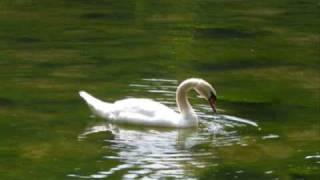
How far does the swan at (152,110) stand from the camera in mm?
10484

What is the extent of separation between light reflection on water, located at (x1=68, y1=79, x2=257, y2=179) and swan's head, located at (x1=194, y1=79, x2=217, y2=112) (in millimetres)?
159

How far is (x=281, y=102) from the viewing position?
1137cm

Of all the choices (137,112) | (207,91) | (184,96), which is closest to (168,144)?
(137,112)

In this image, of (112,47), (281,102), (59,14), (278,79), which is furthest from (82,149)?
(59,14)

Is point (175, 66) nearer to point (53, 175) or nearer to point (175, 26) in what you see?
point (175, 26)

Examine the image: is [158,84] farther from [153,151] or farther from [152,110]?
[153,151]

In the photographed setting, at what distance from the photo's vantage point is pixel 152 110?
10508mm

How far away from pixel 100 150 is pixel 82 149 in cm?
17

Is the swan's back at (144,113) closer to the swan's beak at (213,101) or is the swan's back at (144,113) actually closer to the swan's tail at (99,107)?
the swan's tail at (99,107)

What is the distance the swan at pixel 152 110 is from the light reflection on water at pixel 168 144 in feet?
0.25

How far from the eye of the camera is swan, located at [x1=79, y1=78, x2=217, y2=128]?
10.5 m

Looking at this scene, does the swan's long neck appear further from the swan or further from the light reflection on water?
the light reflection on water

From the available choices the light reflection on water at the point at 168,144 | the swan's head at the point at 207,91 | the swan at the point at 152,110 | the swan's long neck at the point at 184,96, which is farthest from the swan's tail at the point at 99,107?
the swan's head at the point at 207,91

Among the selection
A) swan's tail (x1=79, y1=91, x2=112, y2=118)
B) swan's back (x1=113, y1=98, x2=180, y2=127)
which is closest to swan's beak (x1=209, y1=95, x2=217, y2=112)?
swan's back (x1=113, y1=98, x2=180, y2=127)
